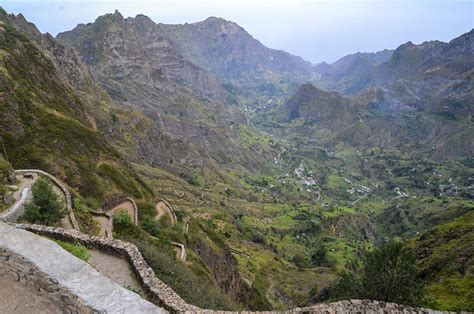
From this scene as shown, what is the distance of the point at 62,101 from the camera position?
259 feet

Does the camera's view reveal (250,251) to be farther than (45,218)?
Yes

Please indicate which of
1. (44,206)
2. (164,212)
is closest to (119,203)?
(164,212)

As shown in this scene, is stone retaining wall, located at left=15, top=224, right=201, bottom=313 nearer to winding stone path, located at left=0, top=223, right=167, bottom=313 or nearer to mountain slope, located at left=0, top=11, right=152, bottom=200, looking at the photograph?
winding stone path, located at left=0, top=223, right=167, bottom=313

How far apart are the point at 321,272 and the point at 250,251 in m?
23.2

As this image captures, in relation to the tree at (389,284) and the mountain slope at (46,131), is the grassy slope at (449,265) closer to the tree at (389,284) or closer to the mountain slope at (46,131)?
the tree at (389,284)

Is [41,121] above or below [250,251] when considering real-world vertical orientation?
above

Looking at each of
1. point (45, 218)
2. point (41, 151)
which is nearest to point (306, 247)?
point (41, 151)

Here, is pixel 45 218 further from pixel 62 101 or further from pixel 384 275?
pixel 62 101

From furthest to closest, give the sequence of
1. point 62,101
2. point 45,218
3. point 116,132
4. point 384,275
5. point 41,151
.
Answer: point 116,132 < point 62,101 < point 41,151 < point 45,218 < point 384,275

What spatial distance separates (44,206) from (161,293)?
19.8 m

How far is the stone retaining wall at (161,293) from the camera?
680 inches

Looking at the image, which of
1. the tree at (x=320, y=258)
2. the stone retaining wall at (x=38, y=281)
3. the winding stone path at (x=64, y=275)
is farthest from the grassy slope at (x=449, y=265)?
the tree at (x=320, y=258)

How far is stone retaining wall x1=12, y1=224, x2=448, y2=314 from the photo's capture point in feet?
56.7

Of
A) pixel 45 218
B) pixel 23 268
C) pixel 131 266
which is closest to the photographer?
pixel 23 268
